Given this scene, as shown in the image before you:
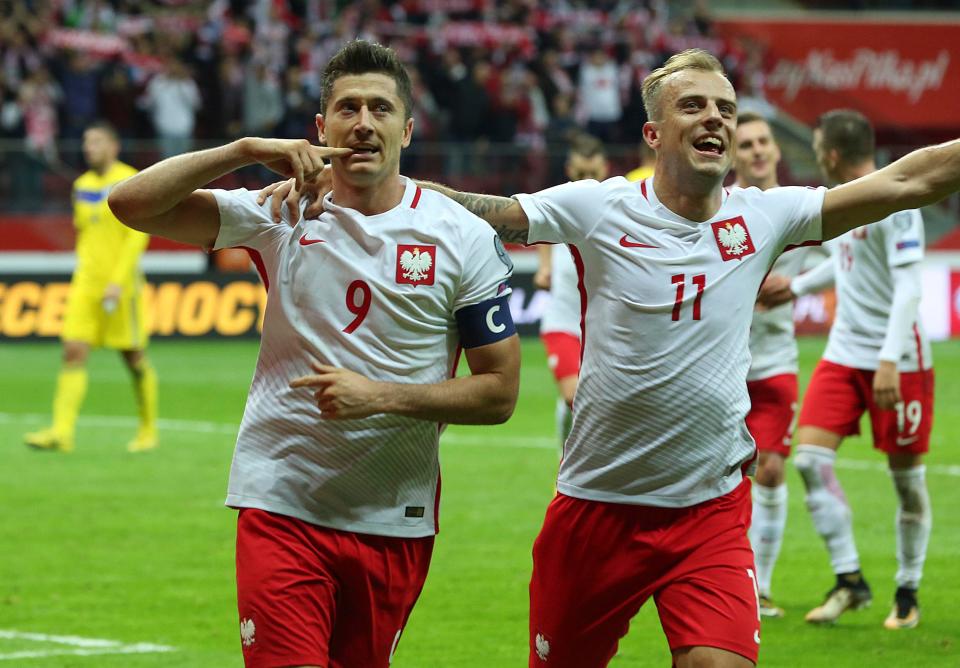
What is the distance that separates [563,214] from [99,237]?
990 cm

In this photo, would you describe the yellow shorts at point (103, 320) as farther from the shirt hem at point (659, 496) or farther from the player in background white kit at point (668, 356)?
the shirt hem at point (659, 496)

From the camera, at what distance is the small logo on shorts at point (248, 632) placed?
15.4 ft

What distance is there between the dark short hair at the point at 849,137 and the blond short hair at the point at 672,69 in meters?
2.86

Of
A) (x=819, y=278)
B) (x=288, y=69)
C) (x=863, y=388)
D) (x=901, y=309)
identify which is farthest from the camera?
(x=288, y=69)

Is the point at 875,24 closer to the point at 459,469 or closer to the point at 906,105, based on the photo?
the point at 906,105

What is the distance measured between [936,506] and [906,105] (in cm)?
2749

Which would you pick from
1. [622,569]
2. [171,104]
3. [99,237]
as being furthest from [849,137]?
[171,104]

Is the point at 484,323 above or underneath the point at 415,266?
underneath

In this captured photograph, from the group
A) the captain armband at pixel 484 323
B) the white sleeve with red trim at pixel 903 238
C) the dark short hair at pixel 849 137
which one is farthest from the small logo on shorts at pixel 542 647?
the dark short hair at pixel 849 137

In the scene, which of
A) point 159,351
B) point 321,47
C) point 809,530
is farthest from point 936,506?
point 321,47

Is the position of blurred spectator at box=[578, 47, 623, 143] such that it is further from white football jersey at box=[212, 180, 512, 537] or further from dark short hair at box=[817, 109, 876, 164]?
white football jersey at box=[212, 180, 512, 537]

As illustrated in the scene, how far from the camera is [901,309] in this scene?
26.3ft

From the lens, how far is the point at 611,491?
210 inches

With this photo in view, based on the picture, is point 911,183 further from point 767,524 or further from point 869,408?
point 767,524
